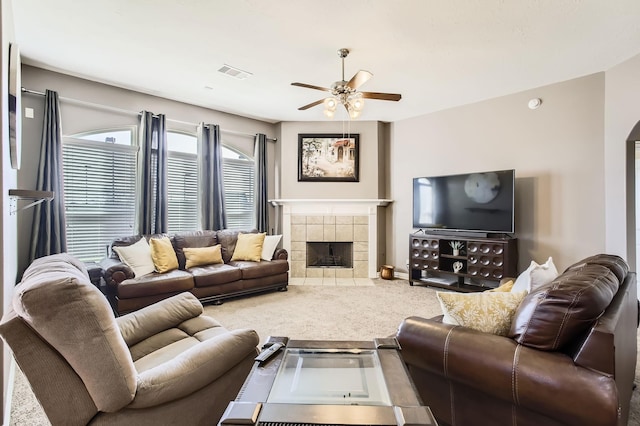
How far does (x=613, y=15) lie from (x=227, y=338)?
3796 millimetres

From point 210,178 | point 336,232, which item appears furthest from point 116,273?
point 336,232

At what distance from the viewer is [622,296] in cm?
157

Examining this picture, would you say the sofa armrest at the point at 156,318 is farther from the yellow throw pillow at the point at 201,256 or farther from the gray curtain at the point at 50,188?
the gray curtain at the point at 50,188

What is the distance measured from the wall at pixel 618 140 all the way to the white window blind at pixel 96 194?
601 cm

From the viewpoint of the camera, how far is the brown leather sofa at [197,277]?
336cm

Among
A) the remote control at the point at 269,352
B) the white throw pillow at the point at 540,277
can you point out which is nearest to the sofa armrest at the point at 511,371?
the white throw pillow at the point at 540,277

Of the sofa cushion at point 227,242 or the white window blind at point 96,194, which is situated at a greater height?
the white window blind at point 96,194

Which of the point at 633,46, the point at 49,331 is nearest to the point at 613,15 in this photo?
the point at 633,46

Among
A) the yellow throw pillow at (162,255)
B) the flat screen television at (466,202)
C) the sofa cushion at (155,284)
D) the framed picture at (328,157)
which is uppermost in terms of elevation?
the framed picture at (328,157)

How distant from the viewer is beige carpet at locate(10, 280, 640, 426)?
3.08 metres

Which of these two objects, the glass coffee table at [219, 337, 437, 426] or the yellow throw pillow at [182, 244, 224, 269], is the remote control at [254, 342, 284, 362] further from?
the yellow throw pillow at [182, 244, 224, 269]

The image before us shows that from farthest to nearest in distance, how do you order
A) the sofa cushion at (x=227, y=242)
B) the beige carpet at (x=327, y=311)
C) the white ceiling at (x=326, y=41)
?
the sofa cushion at (x=227, y=242) < the beige carpet at (x=327, y=311) < the white ceiling at (x=326, y=41)

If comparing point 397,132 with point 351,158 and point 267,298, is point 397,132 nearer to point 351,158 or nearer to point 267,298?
point 351,158

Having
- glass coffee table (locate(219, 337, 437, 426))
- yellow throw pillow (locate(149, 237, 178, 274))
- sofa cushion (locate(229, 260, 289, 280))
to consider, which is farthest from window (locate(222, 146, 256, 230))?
glass coffee table (locate(219, 337, 437, 426))
